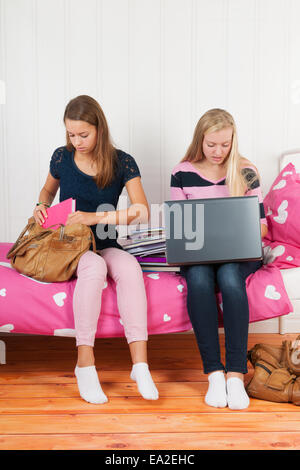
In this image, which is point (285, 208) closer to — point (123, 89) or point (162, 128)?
point (162, 128)

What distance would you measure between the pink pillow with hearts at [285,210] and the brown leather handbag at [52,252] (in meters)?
0.73

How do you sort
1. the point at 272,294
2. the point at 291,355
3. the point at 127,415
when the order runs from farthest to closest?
1. the point at 272,294
2. the point at 291,355
3. the point at 127,415

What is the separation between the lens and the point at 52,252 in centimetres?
136

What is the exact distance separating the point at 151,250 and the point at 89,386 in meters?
0.50

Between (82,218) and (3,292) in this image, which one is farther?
(82,218)

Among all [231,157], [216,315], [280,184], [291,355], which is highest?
[231,157]

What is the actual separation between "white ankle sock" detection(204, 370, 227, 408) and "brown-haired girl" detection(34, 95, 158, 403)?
155 mm

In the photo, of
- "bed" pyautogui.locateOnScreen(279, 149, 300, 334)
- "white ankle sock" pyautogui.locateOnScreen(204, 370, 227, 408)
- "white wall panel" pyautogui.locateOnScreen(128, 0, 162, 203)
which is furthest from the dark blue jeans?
"white wall panel" pyautogui.locateOnScreen(128, 0, 162, 203)

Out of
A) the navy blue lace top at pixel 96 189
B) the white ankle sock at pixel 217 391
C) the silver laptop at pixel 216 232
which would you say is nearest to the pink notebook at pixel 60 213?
the navy blue lace top at pixel 96 189

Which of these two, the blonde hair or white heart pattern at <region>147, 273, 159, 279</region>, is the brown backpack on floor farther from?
the blonde hair

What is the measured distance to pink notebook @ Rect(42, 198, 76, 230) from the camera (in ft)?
4.78

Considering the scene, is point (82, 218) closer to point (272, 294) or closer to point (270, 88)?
point (272, 294)

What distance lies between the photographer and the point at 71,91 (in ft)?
6.77

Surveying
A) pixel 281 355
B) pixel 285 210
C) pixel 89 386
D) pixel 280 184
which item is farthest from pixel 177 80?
pixel 89 386
